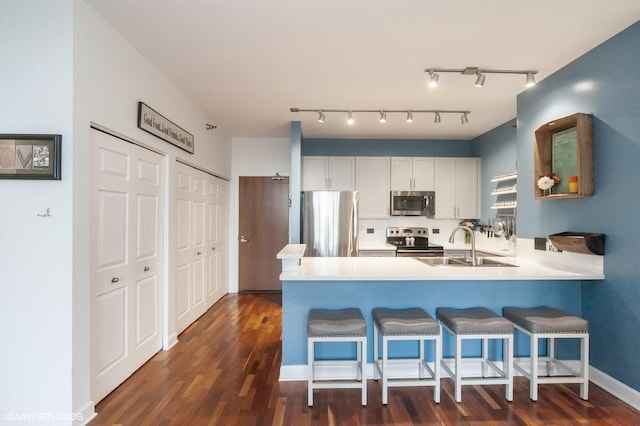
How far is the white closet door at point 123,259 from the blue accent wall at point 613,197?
3573mm

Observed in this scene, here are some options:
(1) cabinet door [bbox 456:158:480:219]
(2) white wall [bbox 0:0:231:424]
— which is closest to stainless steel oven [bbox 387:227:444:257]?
(1) cabinet door [bbox 456:158:480:219]

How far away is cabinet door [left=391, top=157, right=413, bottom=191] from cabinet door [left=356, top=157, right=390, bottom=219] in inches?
3.7

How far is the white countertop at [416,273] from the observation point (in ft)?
7.57

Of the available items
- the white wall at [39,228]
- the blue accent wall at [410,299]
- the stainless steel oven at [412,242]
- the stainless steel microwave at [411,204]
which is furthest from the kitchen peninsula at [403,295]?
the stainless steel microwave at [411,204]

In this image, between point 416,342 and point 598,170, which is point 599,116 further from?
point 416,342

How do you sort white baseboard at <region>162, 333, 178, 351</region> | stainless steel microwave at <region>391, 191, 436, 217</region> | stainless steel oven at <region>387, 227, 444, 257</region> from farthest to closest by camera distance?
stainless steel microwave at <region>391, 191, 436, 217</region>, stainless steel oven at <region>387, 227, 444, 257</region>, white baseboard at <region>162, 333, 178, 351</region>

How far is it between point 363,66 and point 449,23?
2.53 feet

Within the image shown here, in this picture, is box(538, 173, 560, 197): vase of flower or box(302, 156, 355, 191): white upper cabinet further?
box(302, 156, 355, 191): white upper cabinet

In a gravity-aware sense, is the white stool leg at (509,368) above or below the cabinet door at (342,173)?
below

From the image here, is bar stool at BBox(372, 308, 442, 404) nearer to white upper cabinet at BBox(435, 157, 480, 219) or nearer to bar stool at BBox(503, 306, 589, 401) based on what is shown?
bar stool at BBox(503, 306, 589, 401)

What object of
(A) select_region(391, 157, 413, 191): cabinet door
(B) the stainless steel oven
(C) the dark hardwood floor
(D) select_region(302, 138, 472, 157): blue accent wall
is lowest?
(C) the dark hardwood floor

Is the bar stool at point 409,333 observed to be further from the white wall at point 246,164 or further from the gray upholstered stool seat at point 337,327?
the white wall at point 246,164

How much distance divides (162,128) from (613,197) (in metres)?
3.62

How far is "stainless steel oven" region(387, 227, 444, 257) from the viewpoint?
464 cm
